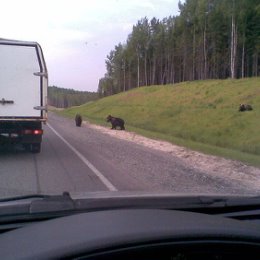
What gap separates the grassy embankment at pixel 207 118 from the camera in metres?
24.3

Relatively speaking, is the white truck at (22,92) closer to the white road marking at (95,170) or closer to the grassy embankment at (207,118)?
the white road marking at (95,170)

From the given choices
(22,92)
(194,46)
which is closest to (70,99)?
(194,46)

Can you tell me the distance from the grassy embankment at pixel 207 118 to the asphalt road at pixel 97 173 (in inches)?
157

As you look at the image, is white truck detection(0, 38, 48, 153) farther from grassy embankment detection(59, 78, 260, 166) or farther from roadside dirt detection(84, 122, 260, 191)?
grassy embankment detection(59, 78, 260, 166)

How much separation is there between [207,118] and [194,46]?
46668 millimetres

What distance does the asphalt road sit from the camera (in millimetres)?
10273

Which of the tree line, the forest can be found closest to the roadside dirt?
the forest

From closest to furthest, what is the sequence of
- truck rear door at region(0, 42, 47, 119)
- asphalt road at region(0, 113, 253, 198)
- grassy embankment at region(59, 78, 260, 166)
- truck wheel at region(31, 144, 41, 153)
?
asphalt road at region(0, 113, 253, 198), truck rear door at region(0, 42, 47, 119), truck wheel at region(31, 144, 41, 153), grassy embankment at region(59, 78, 260, 166)

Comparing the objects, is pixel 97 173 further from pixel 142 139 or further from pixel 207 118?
pixel 207 118

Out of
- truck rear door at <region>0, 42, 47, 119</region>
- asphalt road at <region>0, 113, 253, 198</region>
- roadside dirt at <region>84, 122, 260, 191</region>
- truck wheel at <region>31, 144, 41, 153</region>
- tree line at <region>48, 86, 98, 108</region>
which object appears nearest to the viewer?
asphalt road at <region>0, 113, 253, 198</region>

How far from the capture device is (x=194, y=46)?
81.1 metres

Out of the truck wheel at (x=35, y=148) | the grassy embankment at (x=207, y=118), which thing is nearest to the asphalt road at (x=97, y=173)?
the truck wheel at (x=35, y=148)

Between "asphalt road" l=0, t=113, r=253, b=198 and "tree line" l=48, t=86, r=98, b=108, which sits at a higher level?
"tree line" l=48, t=86, r=98, b=108

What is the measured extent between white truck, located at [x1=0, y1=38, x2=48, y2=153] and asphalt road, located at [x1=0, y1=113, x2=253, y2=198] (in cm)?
76
